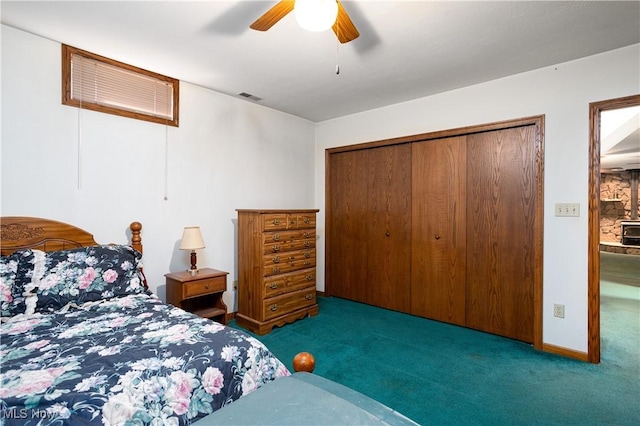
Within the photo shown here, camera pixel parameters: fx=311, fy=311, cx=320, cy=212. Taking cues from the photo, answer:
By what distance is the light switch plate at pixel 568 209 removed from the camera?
2.56 metres

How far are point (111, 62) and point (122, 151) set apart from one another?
2.38 ft

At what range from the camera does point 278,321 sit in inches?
124

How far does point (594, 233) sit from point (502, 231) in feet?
→ 2.23

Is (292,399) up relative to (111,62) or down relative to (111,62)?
down

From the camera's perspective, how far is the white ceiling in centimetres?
191

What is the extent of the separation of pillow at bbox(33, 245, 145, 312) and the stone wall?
11.8 m

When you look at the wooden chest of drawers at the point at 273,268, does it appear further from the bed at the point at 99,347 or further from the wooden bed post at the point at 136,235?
the bed at the point at 99,347

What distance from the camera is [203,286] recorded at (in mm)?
2779

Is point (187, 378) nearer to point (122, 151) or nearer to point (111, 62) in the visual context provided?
point (122, 151)

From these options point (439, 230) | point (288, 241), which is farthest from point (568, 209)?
point (288, 241)

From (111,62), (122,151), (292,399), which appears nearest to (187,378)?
(292,399)

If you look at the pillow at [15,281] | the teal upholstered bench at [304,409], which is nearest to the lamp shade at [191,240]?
the pillow at [15,281]

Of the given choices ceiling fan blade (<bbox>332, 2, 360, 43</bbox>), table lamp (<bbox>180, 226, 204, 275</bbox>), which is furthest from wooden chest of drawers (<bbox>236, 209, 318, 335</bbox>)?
ceiling fan blade (<bbox>332, 2, 360, 43</bbox>)

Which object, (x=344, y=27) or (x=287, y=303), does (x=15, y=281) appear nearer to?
(x=287, y=303)
